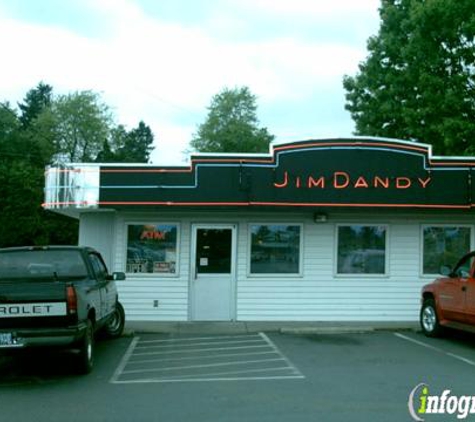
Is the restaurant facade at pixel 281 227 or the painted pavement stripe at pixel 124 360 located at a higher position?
the restaurant facade at pixel 281 227

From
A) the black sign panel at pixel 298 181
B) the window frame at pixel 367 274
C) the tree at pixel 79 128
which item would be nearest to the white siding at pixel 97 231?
the black sign panel at pixel 298 181

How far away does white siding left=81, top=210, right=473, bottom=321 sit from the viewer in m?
14.4

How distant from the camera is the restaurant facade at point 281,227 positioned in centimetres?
1365

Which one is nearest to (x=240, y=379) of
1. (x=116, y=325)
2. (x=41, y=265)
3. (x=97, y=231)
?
(x=41, y=265)

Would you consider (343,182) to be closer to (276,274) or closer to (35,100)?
(276,274)

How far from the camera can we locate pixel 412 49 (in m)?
21.8

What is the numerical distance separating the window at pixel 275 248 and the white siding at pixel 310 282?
17cm

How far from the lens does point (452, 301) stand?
1153cm

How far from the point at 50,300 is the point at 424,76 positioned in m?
16.8

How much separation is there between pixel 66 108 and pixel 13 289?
6040cm

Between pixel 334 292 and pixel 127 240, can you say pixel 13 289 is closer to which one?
pixel 127 240

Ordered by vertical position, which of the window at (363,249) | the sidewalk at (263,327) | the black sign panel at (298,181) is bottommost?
the sidewalk at (263,327)

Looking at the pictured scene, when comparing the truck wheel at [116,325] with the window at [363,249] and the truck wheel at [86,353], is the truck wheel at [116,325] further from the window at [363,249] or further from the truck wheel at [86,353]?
the window at [363,249]

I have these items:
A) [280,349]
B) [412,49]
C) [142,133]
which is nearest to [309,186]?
[280,349]
